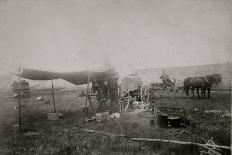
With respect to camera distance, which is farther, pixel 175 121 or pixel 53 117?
pixel 53 117

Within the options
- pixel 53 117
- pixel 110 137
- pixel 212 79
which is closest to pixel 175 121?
pixel 110 137

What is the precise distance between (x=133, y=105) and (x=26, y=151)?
11.0m

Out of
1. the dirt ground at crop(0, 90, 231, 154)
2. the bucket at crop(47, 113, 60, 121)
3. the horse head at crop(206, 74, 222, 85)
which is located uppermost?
the horse head at crop(206, 74, 222, 85)

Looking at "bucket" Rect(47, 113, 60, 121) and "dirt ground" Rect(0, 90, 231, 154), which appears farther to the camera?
"bucket" Rect(47, 113, 60, 121)

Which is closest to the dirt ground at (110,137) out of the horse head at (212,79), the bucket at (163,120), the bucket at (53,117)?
the bucket at (163,120)

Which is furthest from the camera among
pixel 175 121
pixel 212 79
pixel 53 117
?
pixel 212 79

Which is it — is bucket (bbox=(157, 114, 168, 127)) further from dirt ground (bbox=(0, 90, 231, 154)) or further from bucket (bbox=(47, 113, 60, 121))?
bucket (bbox=(47, 113, 60, 121))

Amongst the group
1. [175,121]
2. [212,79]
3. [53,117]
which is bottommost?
[53,117]

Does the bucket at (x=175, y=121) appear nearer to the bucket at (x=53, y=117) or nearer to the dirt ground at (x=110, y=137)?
the dirt ground at (x=110, y=137)

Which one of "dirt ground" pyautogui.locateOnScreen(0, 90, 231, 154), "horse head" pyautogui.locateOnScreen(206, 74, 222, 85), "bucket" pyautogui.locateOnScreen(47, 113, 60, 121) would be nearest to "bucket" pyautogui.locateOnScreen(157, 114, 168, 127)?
"dirt ground" pyautogui.locateOnScreen(0, 90, 231, 154)

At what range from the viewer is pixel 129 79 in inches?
919

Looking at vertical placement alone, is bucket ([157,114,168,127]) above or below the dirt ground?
above

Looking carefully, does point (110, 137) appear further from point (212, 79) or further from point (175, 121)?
point (212, 79)

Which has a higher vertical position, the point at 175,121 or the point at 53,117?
the point at 175,121
